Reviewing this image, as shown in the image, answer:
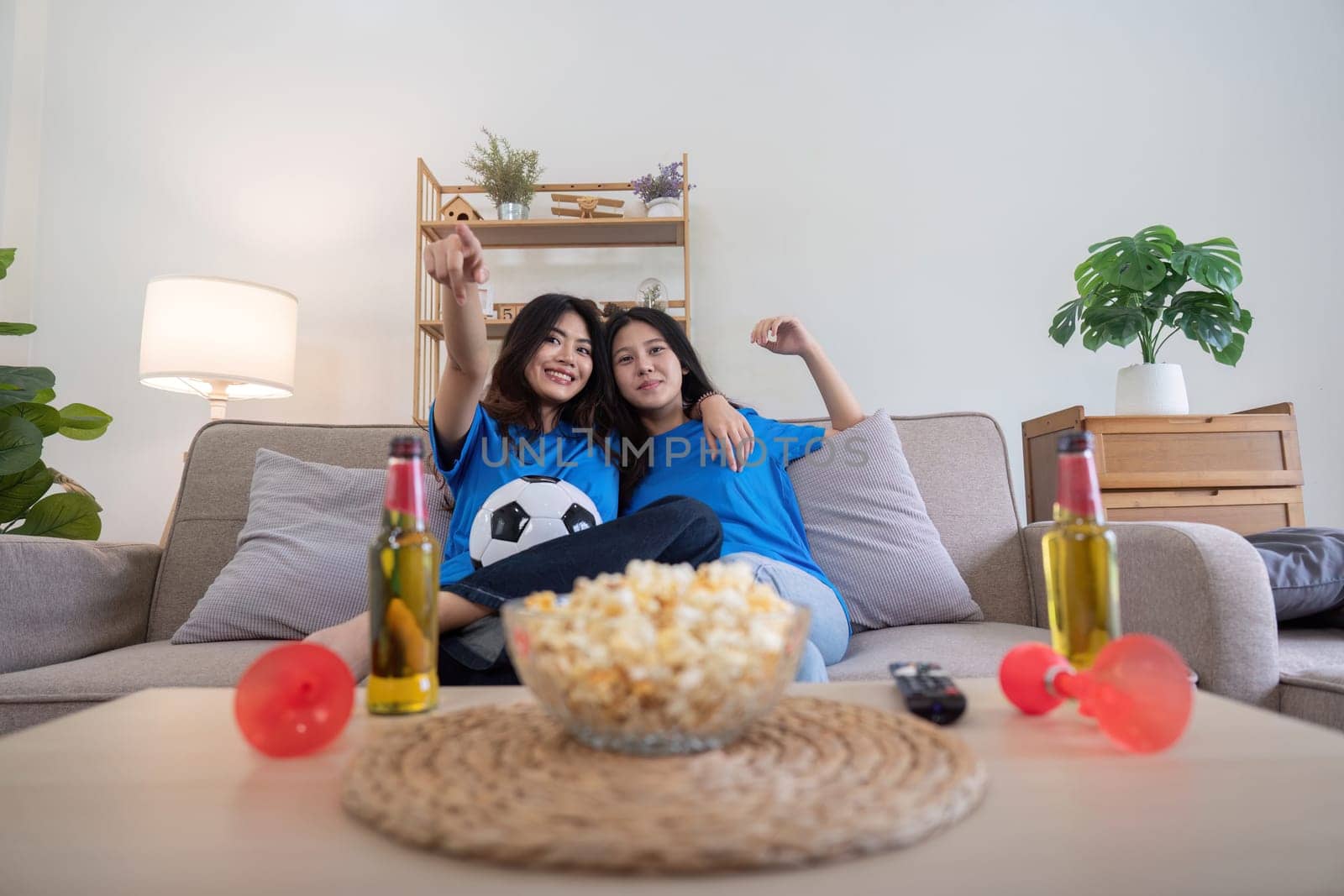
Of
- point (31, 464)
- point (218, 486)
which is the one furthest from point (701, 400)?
point (31, 464)

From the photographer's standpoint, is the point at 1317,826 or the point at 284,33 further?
the point at 284,33

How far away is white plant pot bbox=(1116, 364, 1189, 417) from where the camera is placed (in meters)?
2.23

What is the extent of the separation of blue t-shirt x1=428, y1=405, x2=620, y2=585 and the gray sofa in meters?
0.27

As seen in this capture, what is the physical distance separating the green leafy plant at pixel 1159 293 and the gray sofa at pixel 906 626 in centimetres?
78

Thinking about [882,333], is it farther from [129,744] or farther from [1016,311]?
[129,744]

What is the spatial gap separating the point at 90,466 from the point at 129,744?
2799mm

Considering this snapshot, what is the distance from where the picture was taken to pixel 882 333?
9.47ft

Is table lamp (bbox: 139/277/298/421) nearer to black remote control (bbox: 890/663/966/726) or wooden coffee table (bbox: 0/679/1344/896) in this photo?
wooden coffee table (bbox: 0/679/1344/896)

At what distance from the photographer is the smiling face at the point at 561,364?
1.61 m

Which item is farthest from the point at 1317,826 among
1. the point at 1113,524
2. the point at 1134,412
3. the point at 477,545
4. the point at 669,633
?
the point at 1134,412

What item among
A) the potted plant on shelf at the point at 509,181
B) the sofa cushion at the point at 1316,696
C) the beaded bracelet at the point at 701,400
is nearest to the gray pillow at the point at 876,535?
the beaded bracelet at the point at 701,400

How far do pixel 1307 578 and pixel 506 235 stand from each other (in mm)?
2350

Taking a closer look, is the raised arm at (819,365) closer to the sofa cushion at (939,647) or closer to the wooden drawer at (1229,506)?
the sofa cushion at (939,647)

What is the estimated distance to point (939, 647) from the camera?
126 cm
